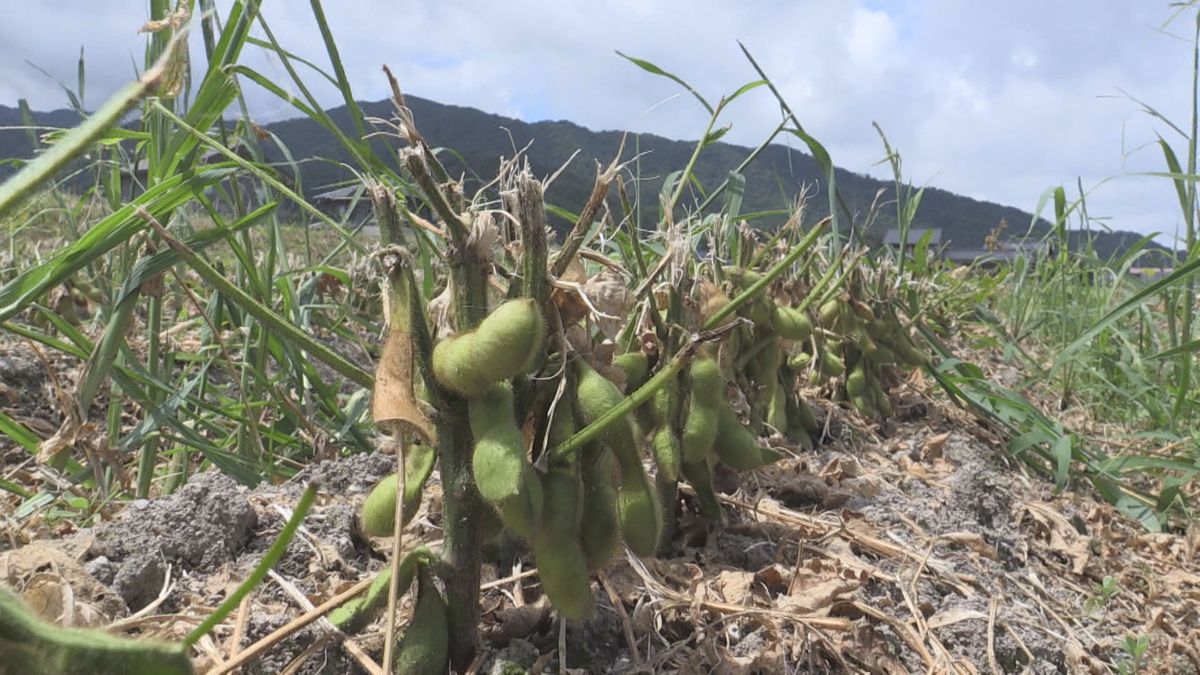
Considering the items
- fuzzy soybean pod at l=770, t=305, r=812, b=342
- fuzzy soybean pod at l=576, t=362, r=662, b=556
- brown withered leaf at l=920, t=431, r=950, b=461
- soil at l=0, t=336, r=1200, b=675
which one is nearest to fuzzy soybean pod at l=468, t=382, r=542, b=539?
fuzzy soybean pod at l=576, t=362, r=662, b=556

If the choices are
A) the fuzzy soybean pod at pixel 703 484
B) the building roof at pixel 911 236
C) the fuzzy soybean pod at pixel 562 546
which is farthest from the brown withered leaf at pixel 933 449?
the fuzzy soybean pod at pixel 562 546

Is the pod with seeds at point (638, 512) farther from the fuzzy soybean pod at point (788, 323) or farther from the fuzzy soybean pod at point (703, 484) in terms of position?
the fuzzy soybean pod at point (788, 323)

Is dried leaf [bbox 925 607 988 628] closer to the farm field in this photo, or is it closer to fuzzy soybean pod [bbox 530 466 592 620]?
the farm field

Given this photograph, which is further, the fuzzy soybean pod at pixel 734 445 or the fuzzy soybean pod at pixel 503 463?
the fuzzy soybean pod at pixel 734 445

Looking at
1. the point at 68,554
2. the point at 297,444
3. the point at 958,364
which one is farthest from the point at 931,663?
the point at 958,364

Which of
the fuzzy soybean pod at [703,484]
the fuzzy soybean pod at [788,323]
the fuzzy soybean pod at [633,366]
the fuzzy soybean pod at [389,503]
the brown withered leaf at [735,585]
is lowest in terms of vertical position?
the brown withered leaf at [735,585]

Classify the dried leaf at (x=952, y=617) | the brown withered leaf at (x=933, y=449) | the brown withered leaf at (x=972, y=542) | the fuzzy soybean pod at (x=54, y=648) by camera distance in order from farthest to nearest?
the brown withered leaf at (x=933, y=449), the brown withered leaf at (x=972, y=542), the dried leaf at (x=952, y=617), the fuzzy soybean pod at (x=54, y=648)

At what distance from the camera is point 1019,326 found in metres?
3.62

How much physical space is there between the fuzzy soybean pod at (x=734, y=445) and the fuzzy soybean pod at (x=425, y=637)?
500mm

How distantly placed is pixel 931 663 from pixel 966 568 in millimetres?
334

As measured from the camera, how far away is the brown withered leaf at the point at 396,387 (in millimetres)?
784

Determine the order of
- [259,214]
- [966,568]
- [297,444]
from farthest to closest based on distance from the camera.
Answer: [297,444] → [966,568] → [259,214]

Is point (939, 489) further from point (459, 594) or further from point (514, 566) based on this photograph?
point (459, 594)

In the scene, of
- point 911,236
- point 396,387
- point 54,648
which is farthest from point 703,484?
point 911,236
